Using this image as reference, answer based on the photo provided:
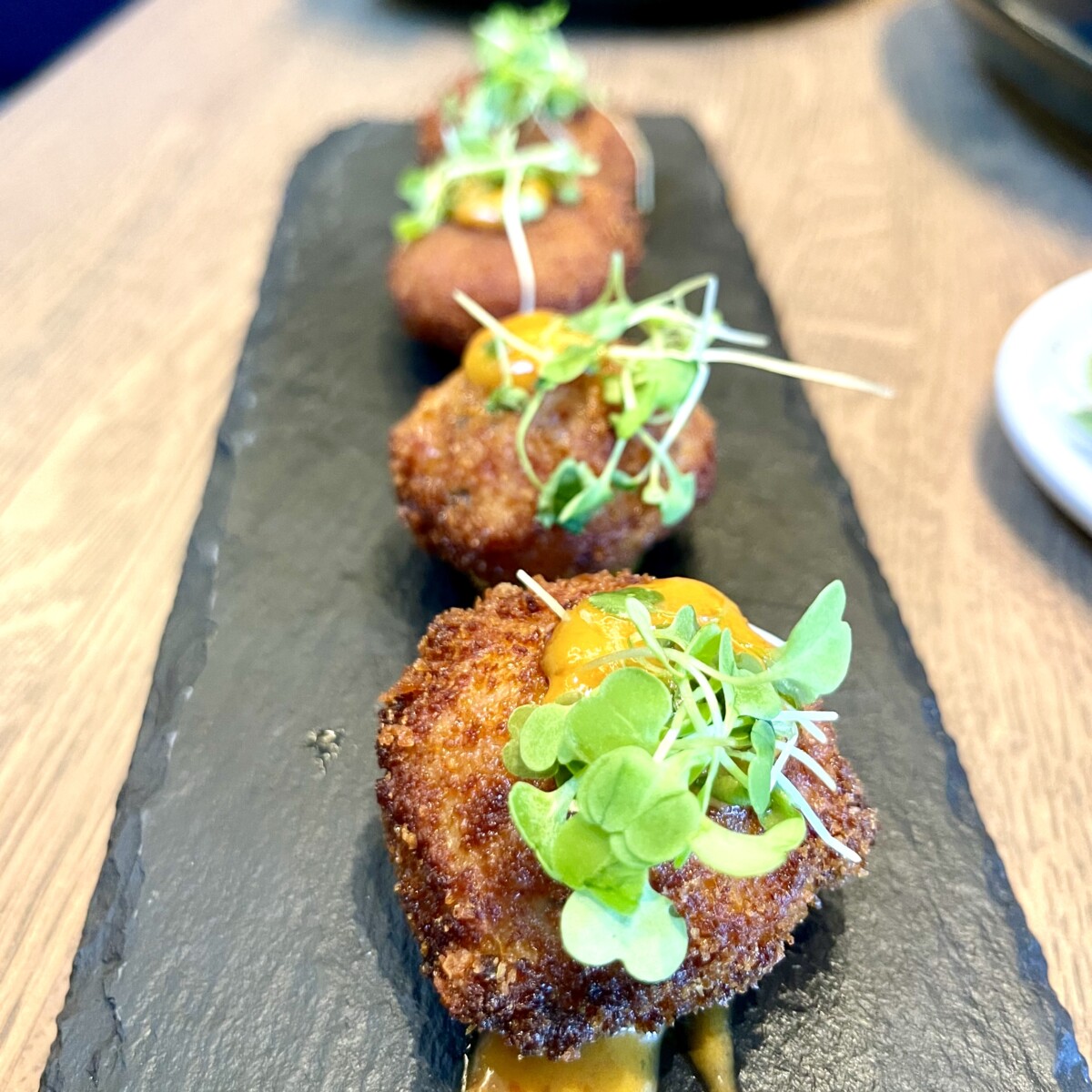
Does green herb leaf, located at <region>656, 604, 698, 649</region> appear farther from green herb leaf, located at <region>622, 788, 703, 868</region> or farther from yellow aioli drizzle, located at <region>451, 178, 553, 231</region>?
yellow aioli drizzle, located at <region>451, 178, 553, 231</region>

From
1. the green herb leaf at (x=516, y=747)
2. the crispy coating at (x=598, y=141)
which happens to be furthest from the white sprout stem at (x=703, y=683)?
the crispy coating at (x=598, y=141)

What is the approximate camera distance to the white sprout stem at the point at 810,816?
1.29 meters

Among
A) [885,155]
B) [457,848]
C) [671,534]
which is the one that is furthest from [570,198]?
[457,848]

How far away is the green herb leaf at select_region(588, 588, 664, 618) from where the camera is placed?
1.42 meters

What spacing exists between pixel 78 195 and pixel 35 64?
2293mm

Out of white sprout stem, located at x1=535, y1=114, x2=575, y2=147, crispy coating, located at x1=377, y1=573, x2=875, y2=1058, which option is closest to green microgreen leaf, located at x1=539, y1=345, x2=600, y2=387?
crispy coating, located at x1=377, y1=573, x2=875, y2=1058

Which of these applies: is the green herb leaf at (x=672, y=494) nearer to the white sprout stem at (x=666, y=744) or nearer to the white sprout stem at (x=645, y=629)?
A: the white sprout stem at (x=645, y=629)

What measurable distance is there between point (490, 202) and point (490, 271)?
0.85 feet

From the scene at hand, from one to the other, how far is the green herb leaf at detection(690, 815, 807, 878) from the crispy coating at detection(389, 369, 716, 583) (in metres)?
0.84

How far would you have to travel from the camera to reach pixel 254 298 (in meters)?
2.99

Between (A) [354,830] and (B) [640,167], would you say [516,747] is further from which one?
(B) [640,167]

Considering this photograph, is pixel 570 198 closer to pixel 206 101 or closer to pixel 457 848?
pixel 457 848

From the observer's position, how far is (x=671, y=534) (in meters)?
2.15

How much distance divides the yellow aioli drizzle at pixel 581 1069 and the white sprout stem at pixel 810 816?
1.35ft
